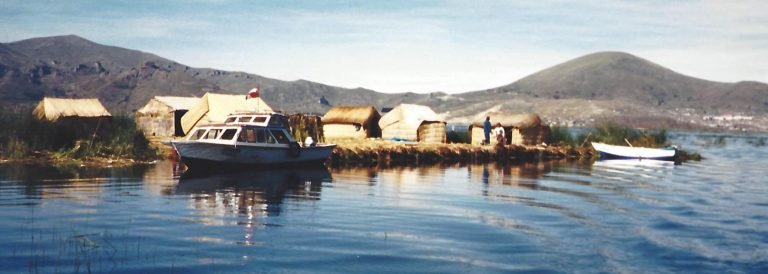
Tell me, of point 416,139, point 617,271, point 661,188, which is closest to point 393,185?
point 661,188

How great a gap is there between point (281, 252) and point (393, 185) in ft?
41.3

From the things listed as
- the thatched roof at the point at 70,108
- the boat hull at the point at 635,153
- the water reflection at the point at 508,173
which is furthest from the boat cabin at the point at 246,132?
the boat hull at the point at 635,153

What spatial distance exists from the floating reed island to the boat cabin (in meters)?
6.16

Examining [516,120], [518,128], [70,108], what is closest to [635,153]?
[518,128]

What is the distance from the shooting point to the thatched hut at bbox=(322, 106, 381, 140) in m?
51.8

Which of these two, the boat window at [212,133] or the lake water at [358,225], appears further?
the boat window at [212,133]

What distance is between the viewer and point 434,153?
132 ft

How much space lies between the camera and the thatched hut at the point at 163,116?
47.0 m

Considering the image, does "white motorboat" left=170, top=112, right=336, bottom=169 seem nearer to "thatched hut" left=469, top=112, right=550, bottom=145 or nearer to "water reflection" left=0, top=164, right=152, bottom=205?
Result: "water reflection" left=0, top=164, right=152, bottom=205

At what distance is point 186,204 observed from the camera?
17344 millimetres

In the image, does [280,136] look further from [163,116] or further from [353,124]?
[353,124]

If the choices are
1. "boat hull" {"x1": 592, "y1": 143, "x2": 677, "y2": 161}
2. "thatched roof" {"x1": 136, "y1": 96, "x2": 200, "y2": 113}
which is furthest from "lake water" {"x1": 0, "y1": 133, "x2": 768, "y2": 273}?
"boat hull" {"x1": 592, "y1": 143, "x2": 677, "y2": 161}

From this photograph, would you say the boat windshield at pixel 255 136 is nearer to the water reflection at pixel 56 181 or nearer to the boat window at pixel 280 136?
the boat window at pixel 280 136

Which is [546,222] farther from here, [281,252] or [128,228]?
[128,228]
